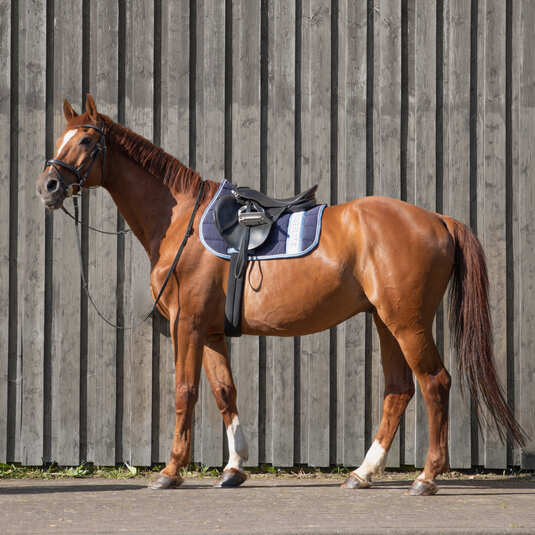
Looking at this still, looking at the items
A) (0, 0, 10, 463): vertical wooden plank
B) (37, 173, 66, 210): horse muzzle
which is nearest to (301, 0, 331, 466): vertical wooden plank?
(37, 173, 66, 210): horse muzzle

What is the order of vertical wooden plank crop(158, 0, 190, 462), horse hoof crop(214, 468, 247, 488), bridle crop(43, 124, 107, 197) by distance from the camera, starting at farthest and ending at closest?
vertical wooden plank crop(158, 0, 190, 462) → horse hoof crop(214, 468, 247, 488) → bridle crop(43, 124, 107, 197)

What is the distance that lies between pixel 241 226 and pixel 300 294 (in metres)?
0.65

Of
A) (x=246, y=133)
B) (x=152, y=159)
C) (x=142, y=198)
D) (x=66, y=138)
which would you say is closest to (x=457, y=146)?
(x=246, y=133)

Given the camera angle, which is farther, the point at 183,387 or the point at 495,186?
the point at 495,186

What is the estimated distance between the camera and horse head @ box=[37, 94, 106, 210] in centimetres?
506

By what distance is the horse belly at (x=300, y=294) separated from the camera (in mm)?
5117

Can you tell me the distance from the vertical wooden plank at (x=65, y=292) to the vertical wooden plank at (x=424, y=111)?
291cm

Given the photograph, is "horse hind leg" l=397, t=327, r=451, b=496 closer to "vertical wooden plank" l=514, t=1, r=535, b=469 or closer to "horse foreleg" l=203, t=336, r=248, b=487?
"horse foreleg" l=203, t=336, r=248, b=487

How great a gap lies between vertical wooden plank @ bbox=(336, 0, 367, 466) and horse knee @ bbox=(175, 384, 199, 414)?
61.4 inches

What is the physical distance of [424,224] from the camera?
5.12m

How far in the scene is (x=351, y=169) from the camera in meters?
6.39

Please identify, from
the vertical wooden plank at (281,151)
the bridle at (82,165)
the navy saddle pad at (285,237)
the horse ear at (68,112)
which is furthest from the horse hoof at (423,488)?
the horse ear at (68,112)

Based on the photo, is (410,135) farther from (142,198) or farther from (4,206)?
(4,206)

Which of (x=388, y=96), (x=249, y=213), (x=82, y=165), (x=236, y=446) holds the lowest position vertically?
(x=236, y=446)
